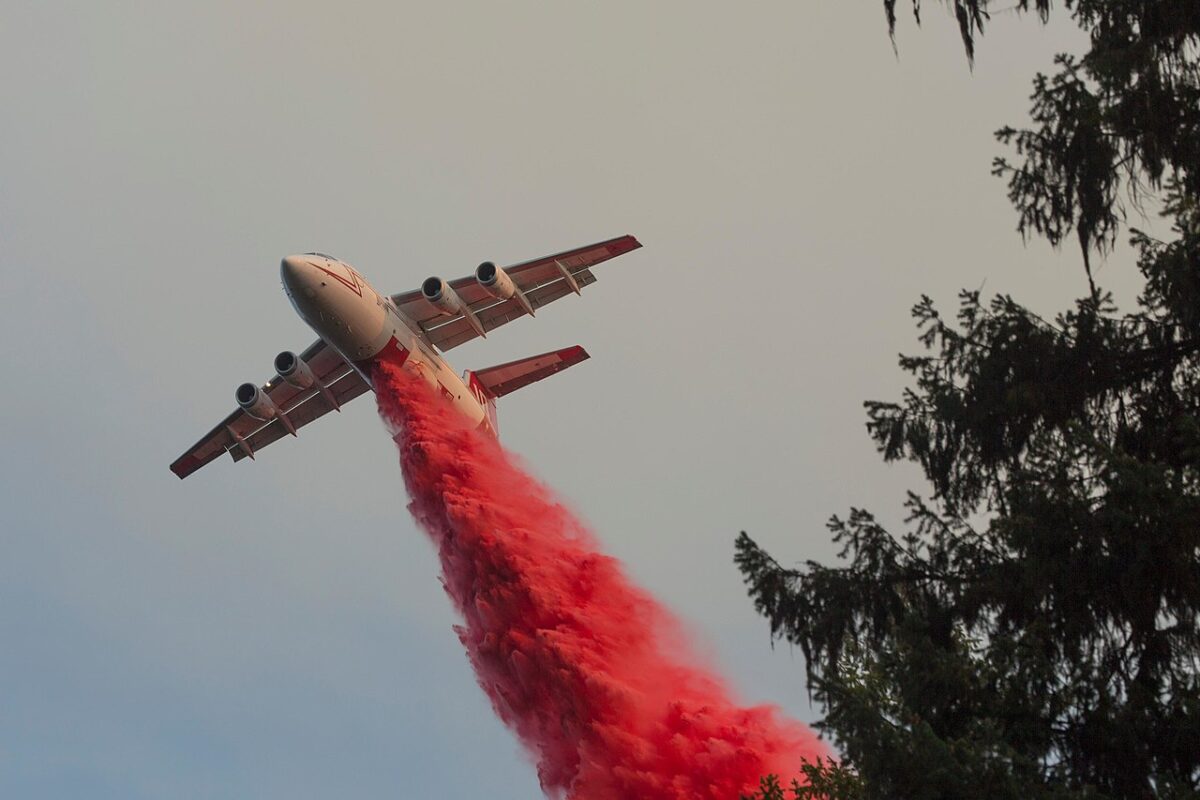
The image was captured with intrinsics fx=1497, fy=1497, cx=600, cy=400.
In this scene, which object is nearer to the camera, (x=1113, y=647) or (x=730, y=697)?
(x=1113, y=647)

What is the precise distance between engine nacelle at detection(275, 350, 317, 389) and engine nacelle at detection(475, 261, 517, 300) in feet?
15.1

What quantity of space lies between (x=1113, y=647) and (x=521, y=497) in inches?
882

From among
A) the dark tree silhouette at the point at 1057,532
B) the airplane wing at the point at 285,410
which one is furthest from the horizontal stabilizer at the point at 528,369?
the dark tree silhouette at the point at 1057,532

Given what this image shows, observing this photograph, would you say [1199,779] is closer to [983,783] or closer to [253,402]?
[983,783]

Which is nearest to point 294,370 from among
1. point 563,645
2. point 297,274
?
point 297,274

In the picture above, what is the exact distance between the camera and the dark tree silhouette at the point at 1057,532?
9727 mm

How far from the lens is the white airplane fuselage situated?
29.2 metres

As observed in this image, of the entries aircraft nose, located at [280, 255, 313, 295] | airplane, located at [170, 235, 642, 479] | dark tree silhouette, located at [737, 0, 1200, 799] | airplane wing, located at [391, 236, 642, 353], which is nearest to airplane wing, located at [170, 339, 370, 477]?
airplane, located at [170, 235, 642, 479]

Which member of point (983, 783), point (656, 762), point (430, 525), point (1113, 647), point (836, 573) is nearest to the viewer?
point (983, 783)

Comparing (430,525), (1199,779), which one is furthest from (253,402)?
(1199,779)

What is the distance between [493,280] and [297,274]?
430 cm

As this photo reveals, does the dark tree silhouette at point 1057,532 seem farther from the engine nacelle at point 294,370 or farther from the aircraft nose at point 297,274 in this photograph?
the engine nacelle at point 294,370

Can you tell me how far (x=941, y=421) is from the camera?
11.2 meters

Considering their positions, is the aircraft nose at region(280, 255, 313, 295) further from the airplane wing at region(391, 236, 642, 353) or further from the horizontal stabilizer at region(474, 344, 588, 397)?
the horizontal stabilizer at region(474, 344, 588, 397)
